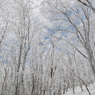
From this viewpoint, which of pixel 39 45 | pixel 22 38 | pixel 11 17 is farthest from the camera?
pixel 39 45

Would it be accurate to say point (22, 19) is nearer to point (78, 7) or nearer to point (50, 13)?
point (50, 13)

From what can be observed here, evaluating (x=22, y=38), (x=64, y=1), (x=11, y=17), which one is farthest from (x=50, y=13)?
(x=11, y=17)

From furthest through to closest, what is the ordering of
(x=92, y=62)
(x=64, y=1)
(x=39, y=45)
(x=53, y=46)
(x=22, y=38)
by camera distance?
(x=39, y=45), (x=53, y=46), (x=22, y=38), (x=64, y=1), (x=92, y=62)

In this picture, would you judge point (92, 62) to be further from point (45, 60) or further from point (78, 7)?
point (45, 60)

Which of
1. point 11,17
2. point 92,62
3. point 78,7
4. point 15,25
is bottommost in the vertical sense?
point 92,62

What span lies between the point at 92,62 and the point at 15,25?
5996 millimetres

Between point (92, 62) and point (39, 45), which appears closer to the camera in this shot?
point (92, 62)

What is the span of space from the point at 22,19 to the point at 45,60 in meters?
5.79

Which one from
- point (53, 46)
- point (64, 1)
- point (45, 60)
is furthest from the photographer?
point (45, 60)

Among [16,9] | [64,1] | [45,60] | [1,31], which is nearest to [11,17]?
[16,9]

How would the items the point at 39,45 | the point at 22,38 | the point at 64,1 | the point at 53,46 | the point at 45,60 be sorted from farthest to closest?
the point at 39,45
the point at 45,60
the point at 53,46
the point at 22,38
the point at 64,1

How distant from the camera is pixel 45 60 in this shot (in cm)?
1147

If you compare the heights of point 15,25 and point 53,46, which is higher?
point 15,25

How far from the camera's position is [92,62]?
3209 mm
